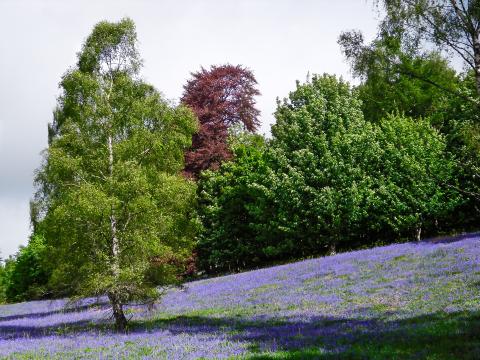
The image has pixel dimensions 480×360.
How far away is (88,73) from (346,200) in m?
20.5

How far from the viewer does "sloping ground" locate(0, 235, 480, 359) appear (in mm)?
11156

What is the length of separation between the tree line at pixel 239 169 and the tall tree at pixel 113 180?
0.06 metres

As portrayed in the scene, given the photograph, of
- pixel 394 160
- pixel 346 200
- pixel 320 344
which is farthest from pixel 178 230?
pixel 394 160

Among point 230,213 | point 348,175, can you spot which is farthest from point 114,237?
point 230,213

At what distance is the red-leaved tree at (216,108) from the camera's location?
43.5 meters

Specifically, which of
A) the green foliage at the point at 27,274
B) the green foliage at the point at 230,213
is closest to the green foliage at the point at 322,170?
the green foliage at the point at 230,213

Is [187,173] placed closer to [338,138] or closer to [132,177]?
[338,138]

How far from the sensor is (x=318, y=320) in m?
15.5

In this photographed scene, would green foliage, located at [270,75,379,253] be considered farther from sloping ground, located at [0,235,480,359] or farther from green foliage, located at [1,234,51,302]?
green foliage, located at [1,234,51,302]

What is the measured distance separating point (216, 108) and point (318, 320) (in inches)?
1264

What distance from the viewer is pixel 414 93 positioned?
46188 millimetres

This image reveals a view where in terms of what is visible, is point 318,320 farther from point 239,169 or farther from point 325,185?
point 239,169

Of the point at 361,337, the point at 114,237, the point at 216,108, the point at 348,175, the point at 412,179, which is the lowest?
the point at 361,337

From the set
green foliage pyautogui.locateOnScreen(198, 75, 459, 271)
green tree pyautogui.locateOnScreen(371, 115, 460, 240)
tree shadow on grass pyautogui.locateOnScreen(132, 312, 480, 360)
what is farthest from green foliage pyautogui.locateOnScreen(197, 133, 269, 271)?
tree shadow on grass pyautogui.locateOnScreen(132, 312, 480, 360)
